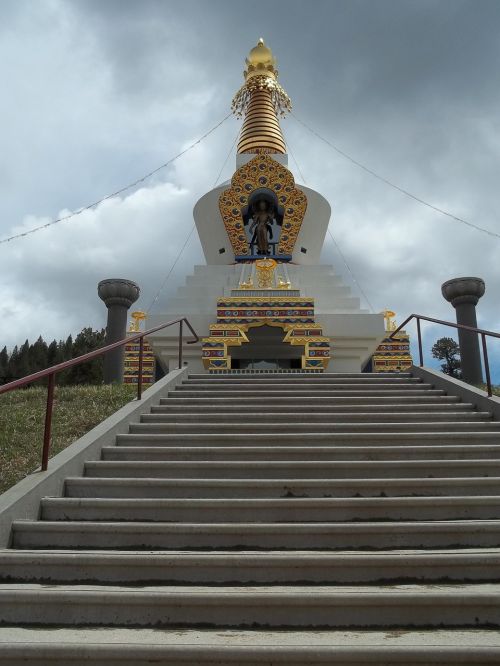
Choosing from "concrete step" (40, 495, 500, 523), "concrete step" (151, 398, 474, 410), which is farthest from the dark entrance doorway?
"concrete step" (40, 495, 500, 523)

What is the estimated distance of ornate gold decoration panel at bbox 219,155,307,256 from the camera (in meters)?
16.1

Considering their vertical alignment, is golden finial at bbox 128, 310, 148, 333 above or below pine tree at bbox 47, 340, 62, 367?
below

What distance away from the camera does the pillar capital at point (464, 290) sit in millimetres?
12086

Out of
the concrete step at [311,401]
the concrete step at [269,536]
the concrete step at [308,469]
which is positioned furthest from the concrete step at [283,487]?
the concrete step at [311,401]

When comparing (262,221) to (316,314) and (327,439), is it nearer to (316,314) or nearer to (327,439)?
(316,314)

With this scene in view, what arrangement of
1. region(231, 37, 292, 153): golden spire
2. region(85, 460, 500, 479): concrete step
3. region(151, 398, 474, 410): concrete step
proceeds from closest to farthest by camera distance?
1. region(85, 460, 500, 479): concrete step
2. region(151, 398, 474, 410): concrete step
3. region(231, 37, 292, 153): golden spire

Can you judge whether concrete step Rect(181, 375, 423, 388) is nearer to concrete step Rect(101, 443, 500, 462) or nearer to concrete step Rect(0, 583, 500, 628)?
concrete step Rect(101, 443, 500, 462)

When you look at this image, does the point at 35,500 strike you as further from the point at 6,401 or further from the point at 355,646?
the point at 6,401

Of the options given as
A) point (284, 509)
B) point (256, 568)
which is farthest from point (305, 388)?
point (256, 568)


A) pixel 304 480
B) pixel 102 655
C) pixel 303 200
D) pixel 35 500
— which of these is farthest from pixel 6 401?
pixel 303 200

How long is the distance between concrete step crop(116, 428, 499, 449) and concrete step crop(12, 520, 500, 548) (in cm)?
150

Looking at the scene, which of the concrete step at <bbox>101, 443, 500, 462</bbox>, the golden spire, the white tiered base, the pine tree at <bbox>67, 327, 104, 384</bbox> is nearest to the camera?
the concrete step at <bbox>101, 443, 500, 462</bbox>

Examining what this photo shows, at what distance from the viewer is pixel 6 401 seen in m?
7.58

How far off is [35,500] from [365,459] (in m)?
2.74
